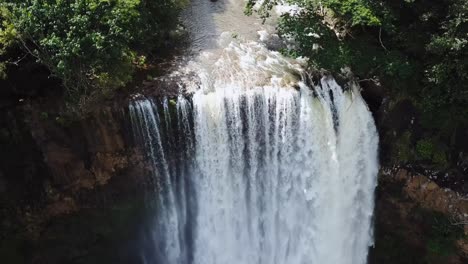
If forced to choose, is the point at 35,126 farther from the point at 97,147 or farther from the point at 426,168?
the point at 426,168

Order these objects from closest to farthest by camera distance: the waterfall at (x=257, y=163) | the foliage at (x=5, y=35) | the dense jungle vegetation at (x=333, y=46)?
1. the foliage at (x=5, y=35)
2. the dense jungle vegetation at (x=333, y=46)
3. the waterfall at (x=257, y=163)

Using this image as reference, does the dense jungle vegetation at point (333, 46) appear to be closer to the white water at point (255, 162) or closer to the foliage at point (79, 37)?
the foliage at point (79, 37)

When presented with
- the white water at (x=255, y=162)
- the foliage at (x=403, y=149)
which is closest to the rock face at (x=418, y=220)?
the foliage at (x=403, y=149)

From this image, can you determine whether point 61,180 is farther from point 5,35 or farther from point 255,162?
point 255,162

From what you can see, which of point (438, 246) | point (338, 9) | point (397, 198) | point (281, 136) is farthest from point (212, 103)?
point (438, 246)

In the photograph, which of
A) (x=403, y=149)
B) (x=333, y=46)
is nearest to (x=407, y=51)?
(x=333, y=46)

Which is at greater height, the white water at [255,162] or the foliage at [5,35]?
the foliage at [5,35]
